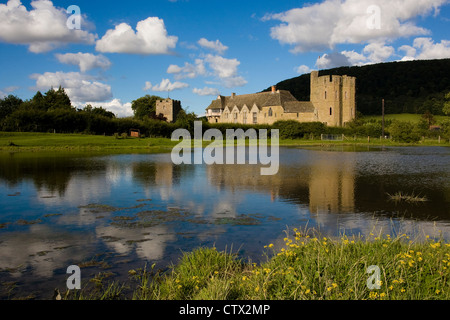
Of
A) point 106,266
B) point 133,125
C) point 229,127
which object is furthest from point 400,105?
point 106,266

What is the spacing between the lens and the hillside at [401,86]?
127250 millimetres

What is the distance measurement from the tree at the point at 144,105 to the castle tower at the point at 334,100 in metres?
53.4

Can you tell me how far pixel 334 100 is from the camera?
95.3 metres

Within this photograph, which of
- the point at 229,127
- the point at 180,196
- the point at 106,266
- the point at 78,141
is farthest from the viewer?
the point at 229,127

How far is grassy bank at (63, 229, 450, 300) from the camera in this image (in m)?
5.43

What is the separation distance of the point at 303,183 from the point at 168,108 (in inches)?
3810

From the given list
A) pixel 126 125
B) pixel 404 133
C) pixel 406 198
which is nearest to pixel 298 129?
pixel 404 133

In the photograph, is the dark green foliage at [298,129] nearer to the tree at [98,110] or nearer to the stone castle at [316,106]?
the stone castle at [316,106]

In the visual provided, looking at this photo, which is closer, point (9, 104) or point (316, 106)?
point (316, 106)

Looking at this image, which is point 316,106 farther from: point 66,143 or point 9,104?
point 9,104

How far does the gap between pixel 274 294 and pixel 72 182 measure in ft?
51.6

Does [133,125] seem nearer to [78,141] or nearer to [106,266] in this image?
[78,141]
